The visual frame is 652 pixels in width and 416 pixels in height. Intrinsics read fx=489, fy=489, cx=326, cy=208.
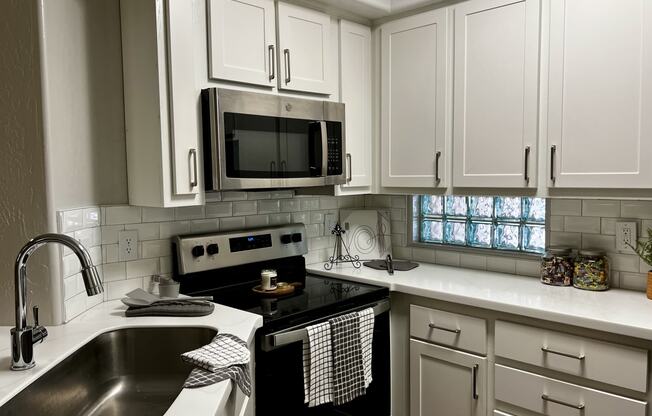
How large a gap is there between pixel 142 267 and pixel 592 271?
194cm

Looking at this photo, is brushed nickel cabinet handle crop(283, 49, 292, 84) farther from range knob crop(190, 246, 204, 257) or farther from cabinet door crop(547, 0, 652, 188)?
cabinet door crop(547, 0, 652, 188)

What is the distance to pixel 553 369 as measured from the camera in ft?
6.11

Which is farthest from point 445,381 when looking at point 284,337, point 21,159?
point 21,159

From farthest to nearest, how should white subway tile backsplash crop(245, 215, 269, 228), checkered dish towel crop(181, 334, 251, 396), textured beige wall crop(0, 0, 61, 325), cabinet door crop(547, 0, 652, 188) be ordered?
white subway tile backsplash crop(245, 215, 269, 228) → cabinet door crop(547, 0, 652, 188) → textured beige wall crop(0, 0, 61, 325) → checkered dish towel crop(181, 334, 251, 396)

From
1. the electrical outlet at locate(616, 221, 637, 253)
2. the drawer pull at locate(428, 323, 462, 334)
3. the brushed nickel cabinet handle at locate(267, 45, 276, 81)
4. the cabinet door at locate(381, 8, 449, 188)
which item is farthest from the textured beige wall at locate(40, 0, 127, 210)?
the electrical outlet at locate(616, 221, 637, 253)

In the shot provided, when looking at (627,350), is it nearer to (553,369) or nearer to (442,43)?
(553,369)

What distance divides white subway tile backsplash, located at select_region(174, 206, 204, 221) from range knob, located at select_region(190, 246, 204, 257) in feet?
0.51

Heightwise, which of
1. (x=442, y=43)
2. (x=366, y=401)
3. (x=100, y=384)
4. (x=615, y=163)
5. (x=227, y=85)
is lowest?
(x=366, y=401)

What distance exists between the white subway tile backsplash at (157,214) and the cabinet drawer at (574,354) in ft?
4.85

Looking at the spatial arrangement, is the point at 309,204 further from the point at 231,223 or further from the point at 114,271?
the point at 114,271

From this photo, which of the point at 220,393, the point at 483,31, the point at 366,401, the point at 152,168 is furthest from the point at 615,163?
the point at 152,168

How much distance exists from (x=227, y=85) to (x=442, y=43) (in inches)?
42.5

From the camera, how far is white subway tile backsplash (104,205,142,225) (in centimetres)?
198

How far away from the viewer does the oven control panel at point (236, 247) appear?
2162mm
